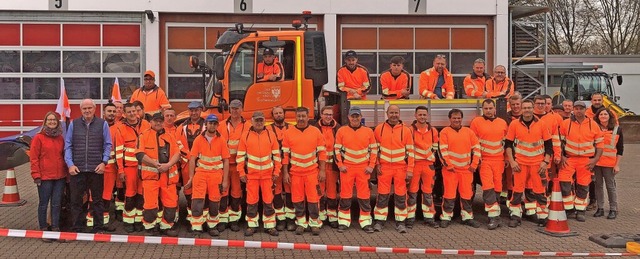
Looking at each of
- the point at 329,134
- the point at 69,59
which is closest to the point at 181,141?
the point at 329,134

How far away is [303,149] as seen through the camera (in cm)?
815

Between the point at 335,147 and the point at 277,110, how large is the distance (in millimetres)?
911

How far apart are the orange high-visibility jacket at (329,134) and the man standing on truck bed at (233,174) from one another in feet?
3.49

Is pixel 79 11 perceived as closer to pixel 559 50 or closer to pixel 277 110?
pixel 277 110

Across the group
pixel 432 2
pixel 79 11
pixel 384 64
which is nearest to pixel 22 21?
pixel 79 11

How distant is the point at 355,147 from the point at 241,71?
7.16 ft

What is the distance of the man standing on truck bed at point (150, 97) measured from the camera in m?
9.89

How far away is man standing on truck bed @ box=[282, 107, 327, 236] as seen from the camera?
8180mm

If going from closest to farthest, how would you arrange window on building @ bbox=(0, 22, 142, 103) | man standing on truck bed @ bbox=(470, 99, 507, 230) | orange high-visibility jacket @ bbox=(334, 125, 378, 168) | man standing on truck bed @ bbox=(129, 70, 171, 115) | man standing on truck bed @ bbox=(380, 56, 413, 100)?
orange high-visibility jacket @ bbox=(334, 125, 378, 168)
man standing on truck bed @ bbox=(470, 99, 507, 230)
man standing on truck bed @ bbox=(380, 56, 413, 100)
man standing on truck bed @ bbox=(129, 70, 171, 115)
window on building @ bbox=(0, 22, 142, 103)

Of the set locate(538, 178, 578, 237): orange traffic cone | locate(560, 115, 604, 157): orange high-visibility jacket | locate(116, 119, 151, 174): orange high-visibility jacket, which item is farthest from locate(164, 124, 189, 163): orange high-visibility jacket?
locate(560, 115, 604, 157): orange high-visibility jacket

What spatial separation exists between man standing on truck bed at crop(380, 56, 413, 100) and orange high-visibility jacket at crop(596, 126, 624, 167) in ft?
9.87

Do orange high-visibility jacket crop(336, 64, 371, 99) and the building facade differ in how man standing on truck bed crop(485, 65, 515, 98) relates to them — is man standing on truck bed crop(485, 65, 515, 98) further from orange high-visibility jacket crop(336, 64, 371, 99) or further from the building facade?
the building facade

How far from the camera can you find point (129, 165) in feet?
26.8

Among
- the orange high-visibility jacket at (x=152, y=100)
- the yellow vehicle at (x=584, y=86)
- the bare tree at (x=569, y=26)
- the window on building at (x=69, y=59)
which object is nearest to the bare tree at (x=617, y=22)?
the bare tree at (x=569, y=26)
